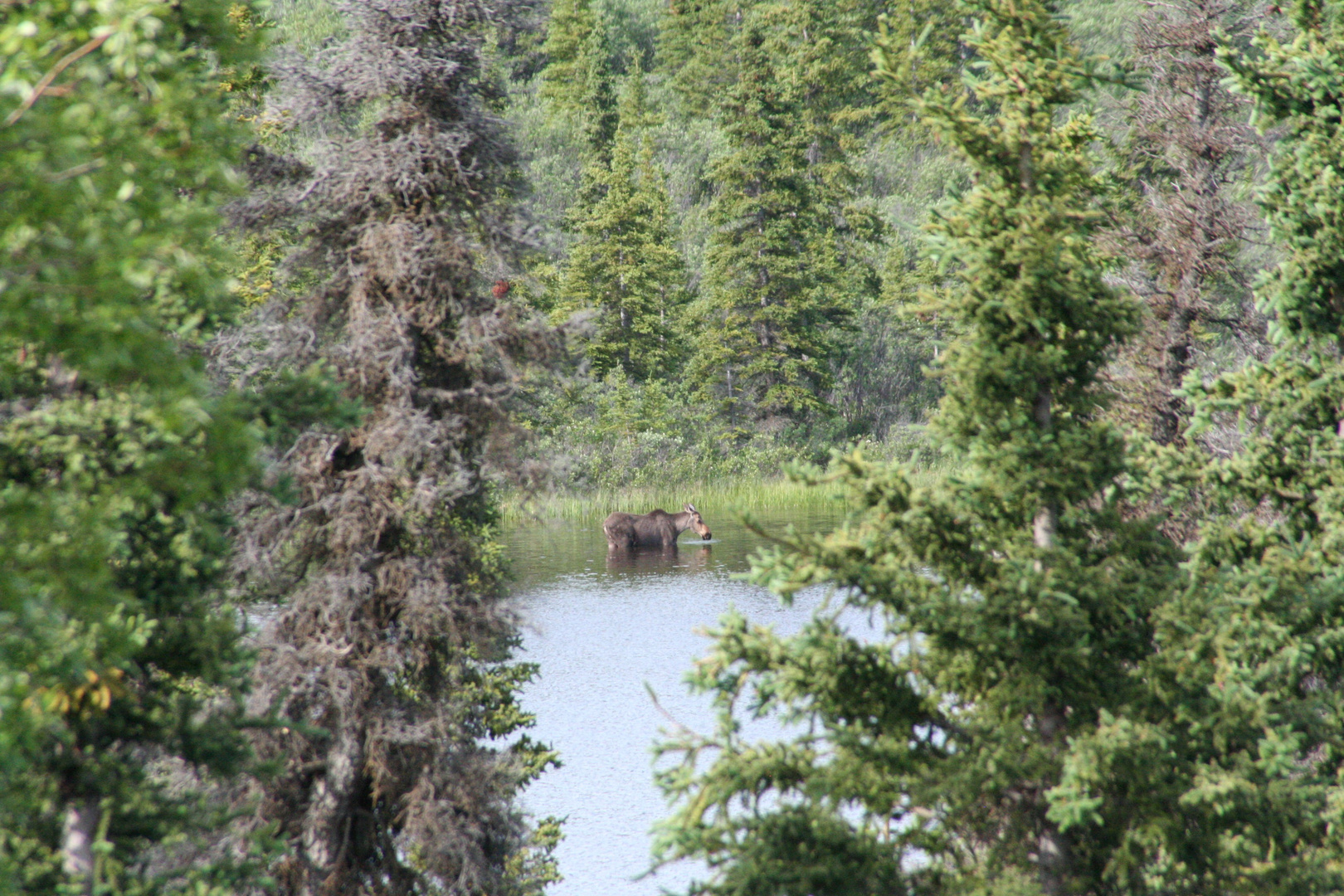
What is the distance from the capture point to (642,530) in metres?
30.3

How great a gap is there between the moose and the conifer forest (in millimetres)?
14818

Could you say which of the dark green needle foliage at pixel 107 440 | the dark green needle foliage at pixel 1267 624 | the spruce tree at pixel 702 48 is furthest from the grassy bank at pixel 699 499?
the spruce tree at pixel 702 48

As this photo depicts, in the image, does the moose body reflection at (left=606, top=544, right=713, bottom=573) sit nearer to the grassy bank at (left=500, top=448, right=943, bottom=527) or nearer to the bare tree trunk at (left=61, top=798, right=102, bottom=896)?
the grassy bank at (left=500, top=448, right=943, bottom=527)

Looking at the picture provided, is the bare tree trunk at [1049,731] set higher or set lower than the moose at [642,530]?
higher

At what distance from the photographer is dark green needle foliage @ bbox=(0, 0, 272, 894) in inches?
166

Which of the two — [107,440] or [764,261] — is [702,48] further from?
[107,440]

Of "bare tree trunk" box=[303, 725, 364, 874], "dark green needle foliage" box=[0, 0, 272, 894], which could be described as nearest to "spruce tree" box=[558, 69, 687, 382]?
"bare tree trunk" box=[303, 725, 364, 874]

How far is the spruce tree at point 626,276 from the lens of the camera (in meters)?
45.1

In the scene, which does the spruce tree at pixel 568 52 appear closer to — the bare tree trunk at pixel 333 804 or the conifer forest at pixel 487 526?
the conifer forest at pixel 487 526

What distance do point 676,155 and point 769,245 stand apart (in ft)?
74.8

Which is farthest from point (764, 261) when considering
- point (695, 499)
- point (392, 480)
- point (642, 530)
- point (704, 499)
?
point (392, 480)

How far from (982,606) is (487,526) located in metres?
6.35

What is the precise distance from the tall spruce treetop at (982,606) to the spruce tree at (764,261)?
117 ft

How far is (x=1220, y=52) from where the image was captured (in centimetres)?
974
